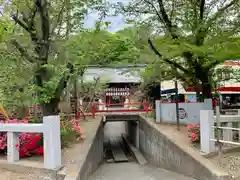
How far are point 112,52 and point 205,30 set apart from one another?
4529mm

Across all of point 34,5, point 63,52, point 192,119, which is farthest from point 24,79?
point 192,119

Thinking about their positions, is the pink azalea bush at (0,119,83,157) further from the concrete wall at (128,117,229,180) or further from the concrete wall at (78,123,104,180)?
the concrete wall at (128,117,229,180)

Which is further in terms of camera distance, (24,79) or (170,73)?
(170,73)

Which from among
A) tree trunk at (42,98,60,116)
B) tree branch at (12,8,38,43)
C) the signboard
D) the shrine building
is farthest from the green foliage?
the signboard

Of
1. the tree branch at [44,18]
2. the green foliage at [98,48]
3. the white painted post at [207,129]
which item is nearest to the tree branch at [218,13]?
the green foliage at [98,48]

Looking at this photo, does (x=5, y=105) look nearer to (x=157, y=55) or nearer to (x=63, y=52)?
(x=63, y=52)

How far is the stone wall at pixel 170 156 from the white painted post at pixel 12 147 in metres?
4.36

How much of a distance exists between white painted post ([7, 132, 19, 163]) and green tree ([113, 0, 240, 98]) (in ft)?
17.2

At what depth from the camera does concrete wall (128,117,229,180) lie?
6945mm

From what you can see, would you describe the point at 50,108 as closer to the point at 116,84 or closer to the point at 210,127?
the point at 210,127

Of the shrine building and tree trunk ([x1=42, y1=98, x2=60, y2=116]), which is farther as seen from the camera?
the shrine building

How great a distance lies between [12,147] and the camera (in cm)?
707

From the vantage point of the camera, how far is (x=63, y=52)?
9.83 meters

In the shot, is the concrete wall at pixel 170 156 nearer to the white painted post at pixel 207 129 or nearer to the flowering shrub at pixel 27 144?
the white painted post at pixel 207 129
